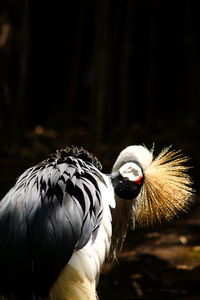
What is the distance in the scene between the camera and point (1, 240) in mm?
1821

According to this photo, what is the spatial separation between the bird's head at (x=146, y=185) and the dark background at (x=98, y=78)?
1457 millimetres

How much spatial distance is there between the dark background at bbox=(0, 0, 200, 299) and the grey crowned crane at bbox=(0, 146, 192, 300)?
1.73m

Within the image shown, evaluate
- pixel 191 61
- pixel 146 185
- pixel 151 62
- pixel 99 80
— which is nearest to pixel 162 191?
pixel 146 185

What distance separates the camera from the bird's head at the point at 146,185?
2.10 metres

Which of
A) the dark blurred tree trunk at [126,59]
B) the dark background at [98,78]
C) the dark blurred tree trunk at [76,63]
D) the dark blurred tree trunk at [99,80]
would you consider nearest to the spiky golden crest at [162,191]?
the dark background at [98,78]

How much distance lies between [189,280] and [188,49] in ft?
14.7

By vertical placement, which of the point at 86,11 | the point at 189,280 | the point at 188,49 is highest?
the point at 86,11

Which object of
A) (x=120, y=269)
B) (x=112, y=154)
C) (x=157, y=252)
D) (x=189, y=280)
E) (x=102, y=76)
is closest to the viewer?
(x=189, y=280)

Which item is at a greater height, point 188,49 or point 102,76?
point 188,49

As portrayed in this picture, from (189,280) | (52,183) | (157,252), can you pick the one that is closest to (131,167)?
(52,183)

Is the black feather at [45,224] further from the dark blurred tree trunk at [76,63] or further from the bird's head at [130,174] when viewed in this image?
the dark blurred tree trunk at [76,63]

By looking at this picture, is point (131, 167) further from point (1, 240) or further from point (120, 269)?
point (120, 269)

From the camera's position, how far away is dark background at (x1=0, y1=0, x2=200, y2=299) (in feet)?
17.5

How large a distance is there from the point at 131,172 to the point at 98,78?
344 centimetres
